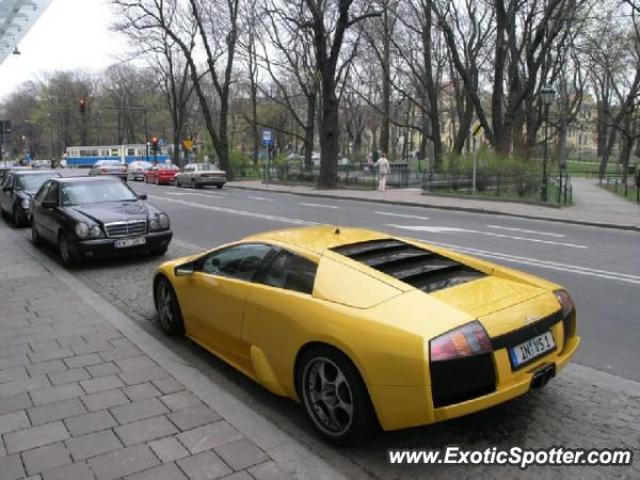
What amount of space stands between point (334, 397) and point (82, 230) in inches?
281

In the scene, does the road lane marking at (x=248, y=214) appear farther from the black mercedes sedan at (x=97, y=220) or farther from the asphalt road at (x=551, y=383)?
the black mercedes sedan at (x=97, y=220)

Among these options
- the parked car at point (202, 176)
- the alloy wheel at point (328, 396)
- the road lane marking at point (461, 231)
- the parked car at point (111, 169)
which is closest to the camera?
the alloy wheel at point (328, 396)

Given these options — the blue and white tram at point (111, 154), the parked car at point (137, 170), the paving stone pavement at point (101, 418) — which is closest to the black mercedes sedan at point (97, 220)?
the paving stone pavement at point (101, 418)

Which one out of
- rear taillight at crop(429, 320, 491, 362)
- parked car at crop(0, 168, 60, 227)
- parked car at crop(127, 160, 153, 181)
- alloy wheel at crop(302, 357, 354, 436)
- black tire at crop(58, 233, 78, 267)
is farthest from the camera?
parked car at crop(127, 160, 153, 181)

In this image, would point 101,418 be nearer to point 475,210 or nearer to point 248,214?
point 248,214

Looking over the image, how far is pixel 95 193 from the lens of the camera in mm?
10930

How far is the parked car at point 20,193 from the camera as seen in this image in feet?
50.2

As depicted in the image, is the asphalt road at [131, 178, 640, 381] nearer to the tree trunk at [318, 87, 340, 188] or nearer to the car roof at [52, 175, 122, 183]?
the car roof at [52, 175, 122, 183]

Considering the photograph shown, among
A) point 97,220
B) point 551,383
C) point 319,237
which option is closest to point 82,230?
point 97,220

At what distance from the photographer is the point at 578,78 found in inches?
2015

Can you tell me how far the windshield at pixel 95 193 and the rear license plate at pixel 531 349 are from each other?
29.5ft

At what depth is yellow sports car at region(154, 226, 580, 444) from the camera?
127 inches

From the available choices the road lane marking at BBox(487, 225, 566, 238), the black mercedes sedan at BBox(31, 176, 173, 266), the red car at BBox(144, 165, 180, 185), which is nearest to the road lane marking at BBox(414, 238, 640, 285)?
the road lane marking at BBox(487, 225, 566, 238)

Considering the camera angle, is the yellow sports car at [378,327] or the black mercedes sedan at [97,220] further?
the black mercedes sedan at [97,220]
